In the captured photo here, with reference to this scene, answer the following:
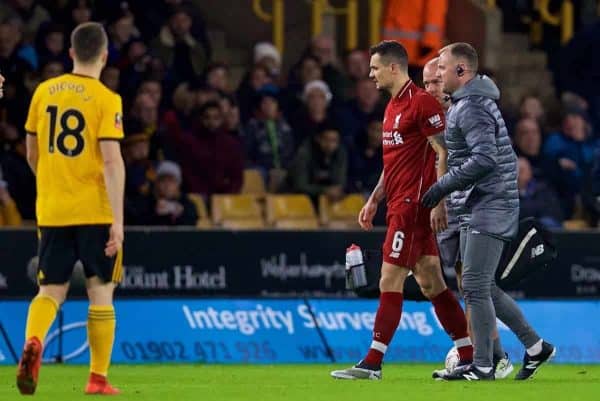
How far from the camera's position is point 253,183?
57.5ft

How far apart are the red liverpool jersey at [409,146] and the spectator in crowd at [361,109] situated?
25.5 feet

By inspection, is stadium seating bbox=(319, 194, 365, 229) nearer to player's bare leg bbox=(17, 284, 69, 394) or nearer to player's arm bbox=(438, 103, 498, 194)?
player's arm bbox=(438, 103, 498, 194)

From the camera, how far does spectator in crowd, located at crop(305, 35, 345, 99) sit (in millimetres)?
18359

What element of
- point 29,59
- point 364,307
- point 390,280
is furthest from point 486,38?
point 390,280

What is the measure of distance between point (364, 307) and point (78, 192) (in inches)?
199

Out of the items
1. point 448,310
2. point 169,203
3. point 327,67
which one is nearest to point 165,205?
point 169,203

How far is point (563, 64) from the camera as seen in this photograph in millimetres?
19531

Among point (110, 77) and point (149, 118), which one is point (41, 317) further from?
point (110, 77)

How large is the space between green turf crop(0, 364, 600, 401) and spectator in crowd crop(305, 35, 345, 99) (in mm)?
6733

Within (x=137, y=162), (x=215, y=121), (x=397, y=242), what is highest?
(x=215, y=121)

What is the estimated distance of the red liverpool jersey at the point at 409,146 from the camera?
10.0 metres

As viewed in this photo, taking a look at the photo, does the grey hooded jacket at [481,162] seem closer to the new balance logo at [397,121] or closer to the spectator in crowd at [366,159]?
the new balance logo at [397,121]

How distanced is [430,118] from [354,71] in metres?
8.64

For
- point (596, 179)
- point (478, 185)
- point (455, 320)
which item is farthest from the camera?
point (596, 179)
